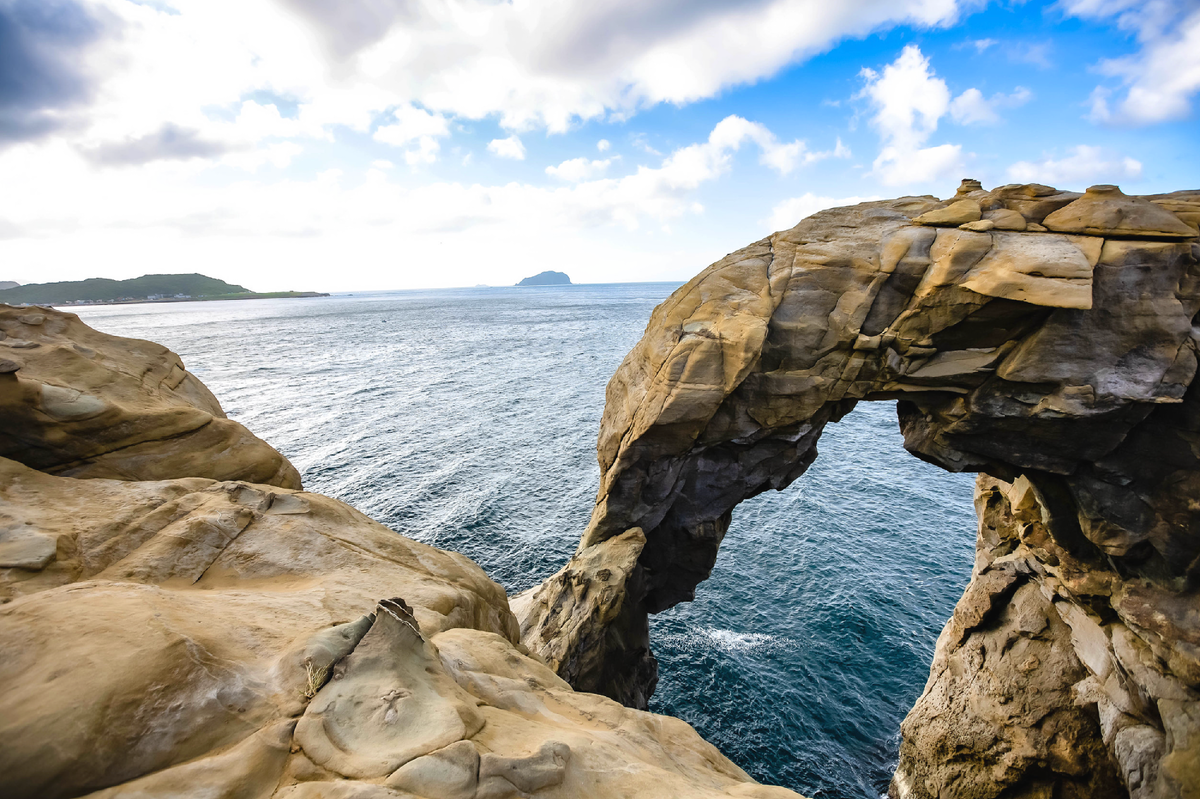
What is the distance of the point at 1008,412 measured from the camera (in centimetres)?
1678

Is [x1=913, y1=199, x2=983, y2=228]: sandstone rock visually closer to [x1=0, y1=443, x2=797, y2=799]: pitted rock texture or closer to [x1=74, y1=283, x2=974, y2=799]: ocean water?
[x1=0, y1=443, x2=797, y2=799]: pitted rock texture

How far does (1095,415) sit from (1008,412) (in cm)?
203

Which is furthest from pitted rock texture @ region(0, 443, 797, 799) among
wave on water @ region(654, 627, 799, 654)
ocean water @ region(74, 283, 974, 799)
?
wave on water @ region(654, 627, 799, 654)

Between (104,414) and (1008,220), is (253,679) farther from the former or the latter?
(1008,220)

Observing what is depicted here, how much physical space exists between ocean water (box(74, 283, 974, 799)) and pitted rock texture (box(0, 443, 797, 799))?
16.3 metres

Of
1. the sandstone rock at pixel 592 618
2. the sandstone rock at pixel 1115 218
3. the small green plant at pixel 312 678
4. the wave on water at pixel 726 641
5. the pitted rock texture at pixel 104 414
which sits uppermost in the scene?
the sandstone rock at pixel 1115 218

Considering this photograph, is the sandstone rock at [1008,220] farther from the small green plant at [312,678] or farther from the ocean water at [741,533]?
the small green plant at [312,678]

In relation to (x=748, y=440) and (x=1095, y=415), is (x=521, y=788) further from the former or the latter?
(x=1095, y=415)

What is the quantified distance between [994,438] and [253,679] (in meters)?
21.1

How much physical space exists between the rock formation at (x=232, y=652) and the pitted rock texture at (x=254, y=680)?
25 millimetres

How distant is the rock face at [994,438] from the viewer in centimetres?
1483

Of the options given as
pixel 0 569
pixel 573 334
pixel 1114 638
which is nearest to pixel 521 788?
pixel 0 569

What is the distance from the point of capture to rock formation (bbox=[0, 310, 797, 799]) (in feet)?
17.8

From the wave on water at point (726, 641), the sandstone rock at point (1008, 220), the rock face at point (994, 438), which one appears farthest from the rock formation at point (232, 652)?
the wave on water at point (726, 641)
